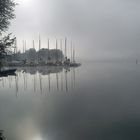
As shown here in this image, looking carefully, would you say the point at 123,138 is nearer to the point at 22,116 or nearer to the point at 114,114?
the point at 114,114

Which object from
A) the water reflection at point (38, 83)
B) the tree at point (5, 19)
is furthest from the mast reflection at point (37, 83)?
the tree at point (5, 19)

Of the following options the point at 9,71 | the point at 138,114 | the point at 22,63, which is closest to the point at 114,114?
A: the point at 138,114

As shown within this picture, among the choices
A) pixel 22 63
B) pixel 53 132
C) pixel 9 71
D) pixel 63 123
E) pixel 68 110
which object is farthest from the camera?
pixel 22 63

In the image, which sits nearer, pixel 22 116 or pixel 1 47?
pixel 1 47

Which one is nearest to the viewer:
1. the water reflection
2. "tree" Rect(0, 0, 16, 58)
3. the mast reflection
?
"tree" Rect(0, 0, 16, 58)

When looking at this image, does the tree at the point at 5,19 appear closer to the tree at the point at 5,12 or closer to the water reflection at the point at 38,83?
the tree at the point at 5,12

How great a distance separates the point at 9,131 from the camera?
50.7 feet

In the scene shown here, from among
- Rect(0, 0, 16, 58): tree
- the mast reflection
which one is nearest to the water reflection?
the mast reflection

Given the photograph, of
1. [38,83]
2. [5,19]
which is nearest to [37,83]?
[38,83]

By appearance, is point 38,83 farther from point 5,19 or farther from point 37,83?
point 5,19

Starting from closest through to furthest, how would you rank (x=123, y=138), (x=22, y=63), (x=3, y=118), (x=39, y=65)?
(x=123, y=138), (x=3, y=118), (x=22, y=63), (x=39, y=65)

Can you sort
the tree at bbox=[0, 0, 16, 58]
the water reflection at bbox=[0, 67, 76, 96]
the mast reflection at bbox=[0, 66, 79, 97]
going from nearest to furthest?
the tree at bbox=[0, 0, 16, 58]
the mast reflection at bbox=[0, 66, 79, 97]
the water reflection at bbox=[0, 67, 76, 96]

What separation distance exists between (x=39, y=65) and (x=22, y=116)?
104 metres

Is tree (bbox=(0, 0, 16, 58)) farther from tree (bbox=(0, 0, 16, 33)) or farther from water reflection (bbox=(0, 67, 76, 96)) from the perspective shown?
water reflection (bbox=(0, 67, 76, 96))
